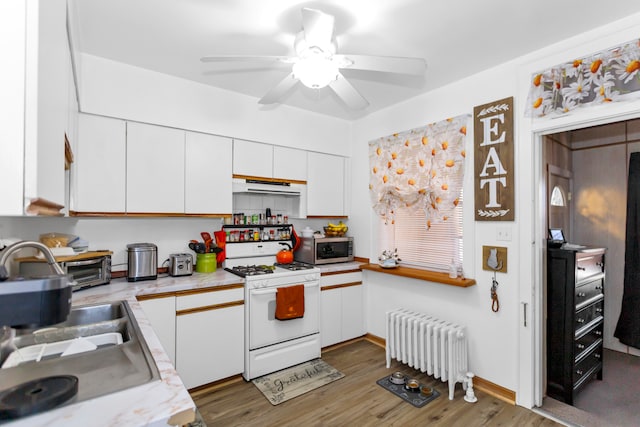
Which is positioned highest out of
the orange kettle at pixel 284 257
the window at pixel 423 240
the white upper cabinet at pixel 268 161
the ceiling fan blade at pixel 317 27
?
the ceiling fan blade at pixel 317 27

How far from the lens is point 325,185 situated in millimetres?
3605

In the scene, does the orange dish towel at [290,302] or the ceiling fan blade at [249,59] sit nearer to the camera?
the ceiling fan blade at [249,59]

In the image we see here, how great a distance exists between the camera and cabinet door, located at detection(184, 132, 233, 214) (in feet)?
8.96

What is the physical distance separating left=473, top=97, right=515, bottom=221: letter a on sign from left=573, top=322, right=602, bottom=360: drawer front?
1.11 m

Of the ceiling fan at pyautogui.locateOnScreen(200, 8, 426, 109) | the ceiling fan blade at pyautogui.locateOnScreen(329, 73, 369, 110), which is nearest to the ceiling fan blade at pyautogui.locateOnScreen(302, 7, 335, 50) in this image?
the ceiling fan at pyautogui.locateOnScreen(200, 8, 426, 109)

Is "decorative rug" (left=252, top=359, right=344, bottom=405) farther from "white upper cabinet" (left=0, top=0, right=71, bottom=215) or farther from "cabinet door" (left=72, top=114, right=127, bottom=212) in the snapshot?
"white upper cabinet" (left=0, top=0, right=71, bottom=215)

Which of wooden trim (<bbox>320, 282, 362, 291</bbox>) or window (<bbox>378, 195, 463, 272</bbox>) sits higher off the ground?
window (<bbox>378, 195, 463, 272</bbox>)

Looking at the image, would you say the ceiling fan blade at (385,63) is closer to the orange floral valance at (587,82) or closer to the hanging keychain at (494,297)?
the orange floral valance at (587,82)

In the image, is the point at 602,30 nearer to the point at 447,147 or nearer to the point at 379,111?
the point at 447,147

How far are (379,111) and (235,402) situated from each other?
300 cm

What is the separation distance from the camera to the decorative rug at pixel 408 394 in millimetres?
2377

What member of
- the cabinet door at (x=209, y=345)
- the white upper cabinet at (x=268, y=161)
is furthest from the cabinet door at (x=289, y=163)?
the cabinet door at (x=209, y=345)

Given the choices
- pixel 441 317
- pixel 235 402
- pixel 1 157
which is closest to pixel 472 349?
pixel 441 317

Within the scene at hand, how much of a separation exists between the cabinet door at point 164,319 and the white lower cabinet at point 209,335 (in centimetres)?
3
